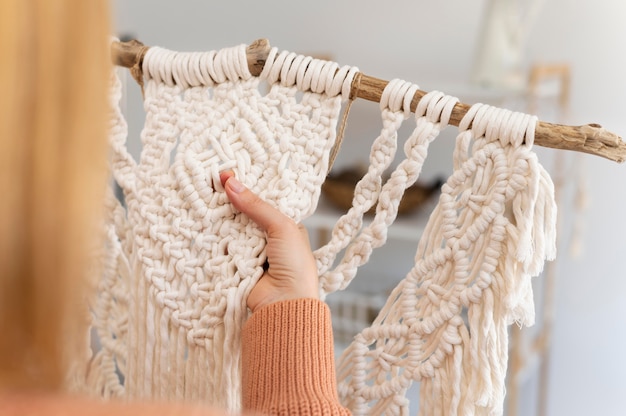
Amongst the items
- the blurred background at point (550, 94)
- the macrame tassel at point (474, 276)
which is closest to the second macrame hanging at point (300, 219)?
the macrame tassel at point (474, 276)

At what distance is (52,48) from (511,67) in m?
1.14

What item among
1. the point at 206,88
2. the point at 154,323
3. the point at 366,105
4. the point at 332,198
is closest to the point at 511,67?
the point at 366,105

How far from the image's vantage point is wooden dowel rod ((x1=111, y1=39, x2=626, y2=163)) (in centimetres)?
55

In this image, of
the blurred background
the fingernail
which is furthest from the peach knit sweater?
the blurred background

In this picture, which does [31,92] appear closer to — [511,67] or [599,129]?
[599,129]

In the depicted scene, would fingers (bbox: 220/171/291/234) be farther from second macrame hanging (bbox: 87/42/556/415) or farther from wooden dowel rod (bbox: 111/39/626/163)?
wooden dowel rod (bbox: 111/39/626/163)

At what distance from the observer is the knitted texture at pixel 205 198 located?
0.64 m

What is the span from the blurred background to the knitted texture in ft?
2.56

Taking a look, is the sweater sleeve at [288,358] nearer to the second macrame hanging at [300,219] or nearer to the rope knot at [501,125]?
the second macrame hanging at [300,219]

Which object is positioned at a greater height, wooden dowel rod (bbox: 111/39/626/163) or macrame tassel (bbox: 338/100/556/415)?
wooden dowel rod (bbox: 111/39/626/163)

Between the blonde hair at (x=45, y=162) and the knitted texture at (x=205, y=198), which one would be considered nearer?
the blonde hair at (x=45, y=162)

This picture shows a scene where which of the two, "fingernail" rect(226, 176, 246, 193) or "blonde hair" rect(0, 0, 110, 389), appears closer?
"blonde hair" rect(0, 0, 110, 389)

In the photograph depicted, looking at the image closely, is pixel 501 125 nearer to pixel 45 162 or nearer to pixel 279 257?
pixel 279 257

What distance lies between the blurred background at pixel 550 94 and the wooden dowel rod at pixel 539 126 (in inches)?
30.5
